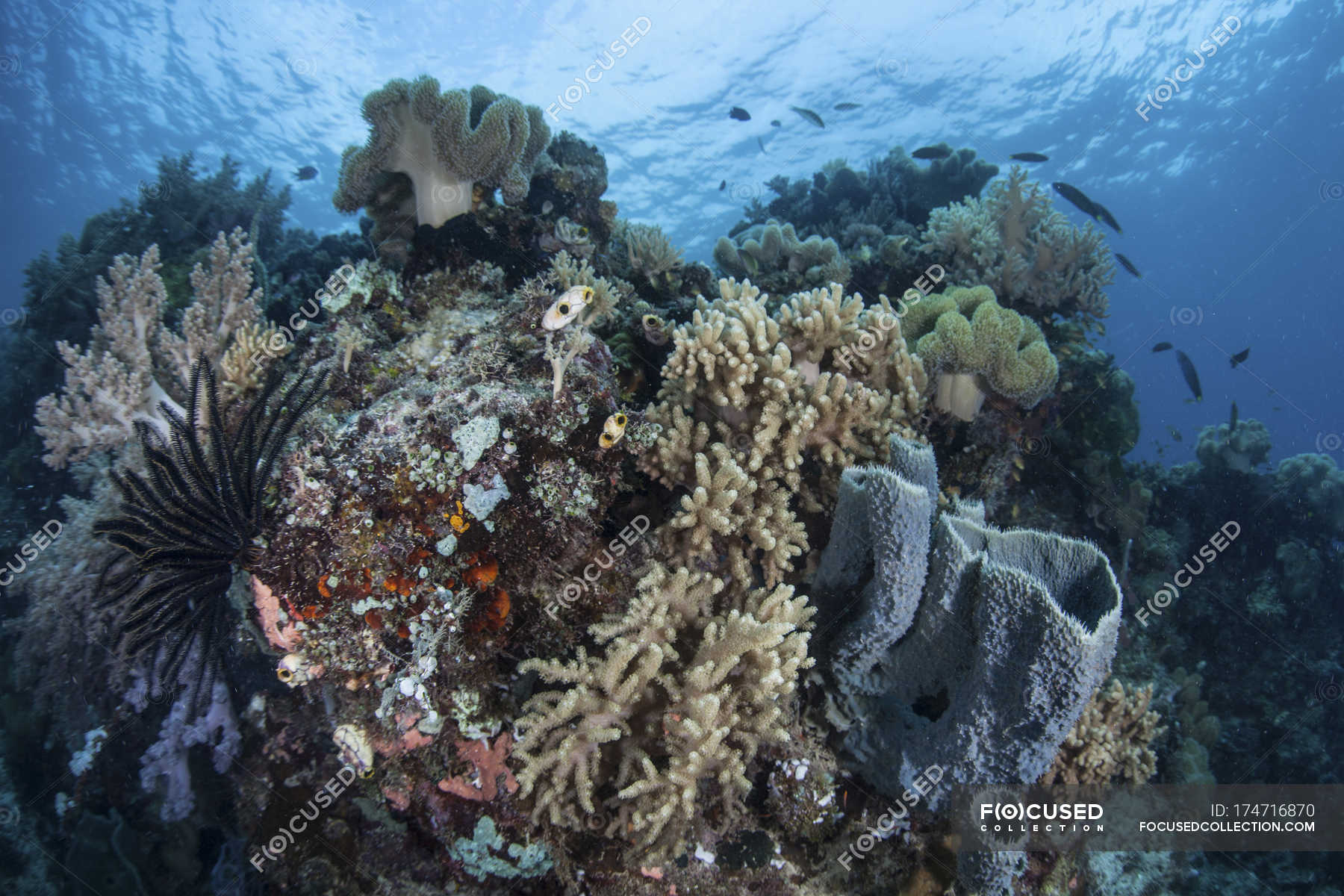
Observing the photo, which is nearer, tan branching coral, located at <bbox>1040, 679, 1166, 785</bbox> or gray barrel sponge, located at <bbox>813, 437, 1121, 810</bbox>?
gray barrel sponge, located at <bbox>813, 437, 1121, 810</bbox>

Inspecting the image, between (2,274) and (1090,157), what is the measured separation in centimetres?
9401

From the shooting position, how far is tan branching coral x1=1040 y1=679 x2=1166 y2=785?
358 cm

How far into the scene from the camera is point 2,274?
51.2 meters

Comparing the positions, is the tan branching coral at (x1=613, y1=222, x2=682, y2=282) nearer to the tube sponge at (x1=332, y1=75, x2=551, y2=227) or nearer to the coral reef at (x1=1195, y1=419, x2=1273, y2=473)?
the tube sponge at (x1=332, y1=75, x2=551, y2=227)

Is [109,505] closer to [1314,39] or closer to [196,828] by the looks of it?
[196,828]

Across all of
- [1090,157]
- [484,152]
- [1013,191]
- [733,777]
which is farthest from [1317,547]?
[1090,157]

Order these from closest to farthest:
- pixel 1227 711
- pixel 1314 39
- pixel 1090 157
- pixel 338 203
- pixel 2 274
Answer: pixel 338 203
pixel 1227 711
pixel 1314 39
pixel 1090 157
pixel 2 274

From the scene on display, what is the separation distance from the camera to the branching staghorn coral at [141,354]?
3.70 meters

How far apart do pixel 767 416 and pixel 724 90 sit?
3236cm

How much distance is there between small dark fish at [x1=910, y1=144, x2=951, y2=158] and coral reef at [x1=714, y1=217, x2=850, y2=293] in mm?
4532

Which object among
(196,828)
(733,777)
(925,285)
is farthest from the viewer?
(925,285)

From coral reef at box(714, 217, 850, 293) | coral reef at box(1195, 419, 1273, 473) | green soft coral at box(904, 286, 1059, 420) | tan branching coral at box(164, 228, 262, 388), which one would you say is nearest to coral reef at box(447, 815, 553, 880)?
tan branching coral at box(164, 228, 262, 388)

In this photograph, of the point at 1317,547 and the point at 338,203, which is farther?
the point at 1317,547

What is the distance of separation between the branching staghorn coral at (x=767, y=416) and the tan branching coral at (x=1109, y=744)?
218 cm
